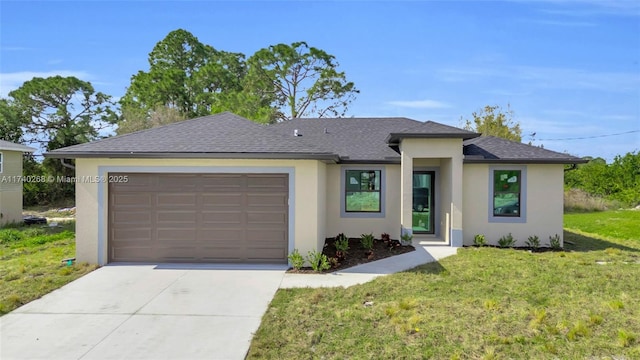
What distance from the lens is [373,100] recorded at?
93.6ft

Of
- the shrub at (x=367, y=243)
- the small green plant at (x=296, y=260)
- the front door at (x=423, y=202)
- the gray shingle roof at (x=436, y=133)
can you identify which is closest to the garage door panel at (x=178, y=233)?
the small green plant at (x=296, y=260)

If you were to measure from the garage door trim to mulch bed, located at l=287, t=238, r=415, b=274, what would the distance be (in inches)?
49.7

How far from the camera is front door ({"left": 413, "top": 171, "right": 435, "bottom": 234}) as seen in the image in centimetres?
1316

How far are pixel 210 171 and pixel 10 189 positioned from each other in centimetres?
1383

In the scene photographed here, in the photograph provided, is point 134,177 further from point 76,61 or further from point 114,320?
point 76,61

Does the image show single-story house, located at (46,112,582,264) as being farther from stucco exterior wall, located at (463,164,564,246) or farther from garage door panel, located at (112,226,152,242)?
stucco exterior wall, located at (463,164,564,246)

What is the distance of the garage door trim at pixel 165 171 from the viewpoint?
29.1 ft

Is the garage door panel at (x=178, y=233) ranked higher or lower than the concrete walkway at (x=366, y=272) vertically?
higher

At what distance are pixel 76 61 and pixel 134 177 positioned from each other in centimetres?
1463

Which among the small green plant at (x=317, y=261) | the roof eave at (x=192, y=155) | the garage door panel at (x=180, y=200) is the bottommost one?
the small green plant at (x=317, y=261)

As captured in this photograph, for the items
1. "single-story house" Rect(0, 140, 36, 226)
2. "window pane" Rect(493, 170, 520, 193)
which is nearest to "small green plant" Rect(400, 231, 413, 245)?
"window pane" Rect(493, 170, 520, 193)

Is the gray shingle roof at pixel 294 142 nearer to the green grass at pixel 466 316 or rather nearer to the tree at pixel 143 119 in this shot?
the green grass at pixel 466 316

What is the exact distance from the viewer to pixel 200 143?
9008 mm

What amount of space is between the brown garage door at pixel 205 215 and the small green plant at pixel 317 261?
2.29 ft
